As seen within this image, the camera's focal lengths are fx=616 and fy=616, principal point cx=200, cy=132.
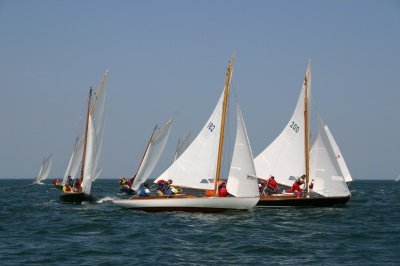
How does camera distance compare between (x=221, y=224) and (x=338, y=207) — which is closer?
(x=221, y=224)

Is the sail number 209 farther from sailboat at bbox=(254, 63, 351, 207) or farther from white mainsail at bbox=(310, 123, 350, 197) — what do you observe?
white mainsail at bbox=(310, 123, 350, 197)

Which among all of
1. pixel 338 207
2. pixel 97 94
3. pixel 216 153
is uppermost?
pixel 97 94

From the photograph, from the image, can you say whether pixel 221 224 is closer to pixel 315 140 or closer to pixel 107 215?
pixel 107 215

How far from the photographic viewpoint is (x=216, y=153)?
37.9 m

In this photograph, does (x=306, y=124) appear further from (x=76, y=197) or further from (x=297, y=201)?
(x=76, y=197)

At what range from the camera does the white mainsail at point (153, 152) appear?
63312 millimetres

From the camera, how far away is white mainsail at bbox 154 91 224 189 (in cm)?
3769

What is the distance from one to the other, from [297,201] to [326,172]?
324 centimetres

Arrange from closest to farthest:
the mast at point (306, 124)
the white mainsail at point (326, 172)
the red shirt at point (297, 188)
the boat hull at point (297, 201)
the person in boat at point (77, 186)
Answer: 1. the boat hull at point (297, 201)
2. the red shirt at point (297, 188)
3. the white mainsail at point (326, 172)
4. the mast at point (306, 124)
5. the person in boat at point (77, 186)

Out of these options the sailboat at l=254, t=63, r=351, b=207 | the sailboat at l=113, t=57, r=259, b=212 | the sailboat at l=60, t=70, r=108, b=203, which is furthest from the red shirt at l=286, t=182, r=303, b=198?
the sailboat at l=60, t=70, r=108, b=203

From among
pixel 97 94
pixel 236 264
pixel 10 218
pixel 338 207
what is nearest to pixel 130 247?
pixel 236 264

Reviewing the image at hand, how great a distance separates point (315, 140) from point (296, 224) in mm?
13743

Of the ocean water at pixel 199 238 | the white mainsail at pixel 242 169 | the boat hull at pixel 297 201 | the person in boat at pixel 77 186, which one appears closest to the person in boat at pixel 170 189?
the ocean water at pixel 199 238

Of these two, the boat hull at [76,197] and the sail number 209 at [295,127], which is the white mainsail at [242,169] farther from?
the boat hull at [76,197]
